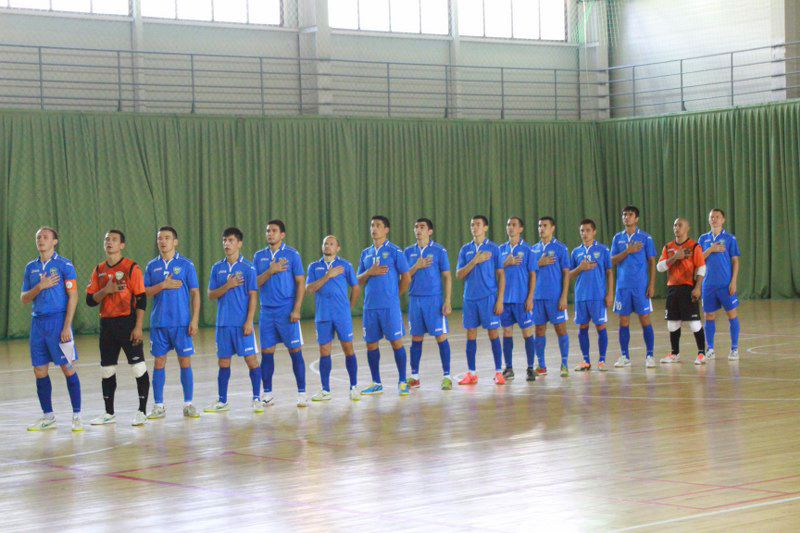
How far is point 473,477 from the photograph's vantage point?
7.01 meters

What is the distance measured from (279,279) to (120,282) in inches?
62.9

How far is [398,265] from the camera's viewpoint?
11.4 m

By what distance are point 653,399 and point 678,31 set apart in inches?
683

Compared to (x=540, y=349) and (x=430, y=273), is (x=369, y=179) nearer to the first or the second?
(x=540, y=349)

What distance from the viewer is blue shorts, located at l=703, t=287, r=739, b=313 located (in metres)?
13.4

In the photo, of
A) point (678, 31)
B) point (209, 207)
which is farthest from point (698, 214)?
point (209, 207)

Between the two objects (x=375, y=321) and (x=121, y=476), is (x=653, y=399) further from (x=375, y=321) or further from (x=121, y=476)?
(x=121, y=476)

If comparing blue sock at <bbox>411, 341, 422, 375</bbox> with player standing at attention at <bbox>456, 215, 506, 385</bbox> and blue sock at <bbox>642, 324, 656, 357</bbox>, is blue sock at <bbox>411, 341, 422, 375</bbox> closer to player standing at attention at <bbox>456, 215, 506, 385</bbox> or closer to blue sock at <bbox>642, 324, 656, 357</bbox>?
player standing at attention at <bbox>456, 215, 506, 385</bbox>

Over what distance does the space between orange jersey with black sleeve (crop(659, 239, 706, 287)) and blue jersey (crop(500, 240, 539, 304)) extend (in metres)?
1.67

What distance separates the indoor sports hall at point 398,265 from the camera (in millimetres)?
7074

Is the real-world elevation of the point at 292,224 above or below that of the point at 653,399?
above

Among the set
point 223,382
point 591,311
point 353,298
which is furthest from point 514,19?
point 223,382

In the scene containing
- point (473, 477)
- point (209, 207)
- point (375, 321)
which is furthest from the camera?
point (209, 207)

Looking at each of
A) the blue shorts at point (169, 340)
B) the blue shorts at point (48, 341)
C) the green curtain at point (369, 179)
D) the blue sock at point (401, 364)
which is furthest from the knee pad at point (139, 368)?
the green curtain at point (369, 179)
